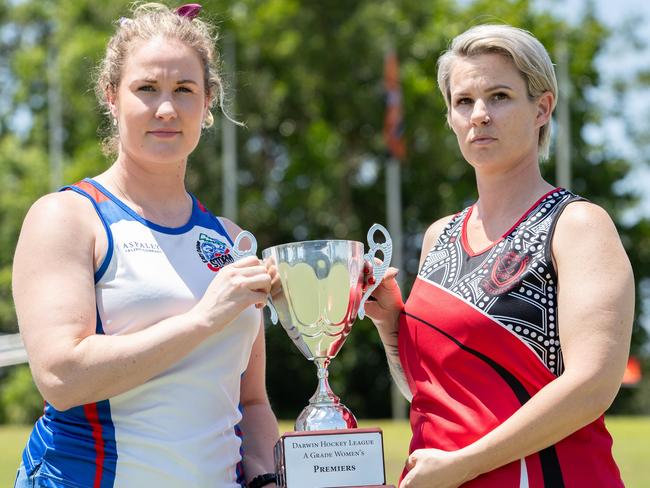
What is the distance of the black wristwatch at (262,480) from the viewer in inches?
112

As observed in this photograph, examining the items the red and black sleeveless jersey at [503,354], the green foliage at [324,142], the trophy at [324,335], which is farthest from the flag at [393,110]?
the red and black sleeveless jersey at [503,354]

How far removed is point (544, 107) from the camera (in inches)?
115

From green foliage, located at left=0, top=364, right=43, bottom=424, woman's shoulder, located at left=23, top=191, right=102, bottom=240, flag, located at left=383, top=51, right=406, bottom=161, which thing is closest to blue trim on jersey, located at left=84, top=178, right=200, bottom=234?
woman's shoulder, located at left=23, top=191, right=102, bottom=240

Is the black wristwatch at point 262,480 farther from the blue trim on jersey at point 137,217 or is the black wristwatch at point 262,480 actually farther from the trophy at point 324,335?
the blue trim on jersey at point 137,217

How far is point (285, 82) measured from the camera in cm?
2870

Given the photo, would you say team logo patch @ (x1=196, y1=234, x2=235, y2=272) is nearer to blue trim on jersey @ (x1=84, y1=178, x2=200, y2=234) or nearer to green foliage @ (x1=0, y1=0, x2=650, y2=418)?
blue trim on jersey @ (x1=84, y1=178, x2=200, y2=234)

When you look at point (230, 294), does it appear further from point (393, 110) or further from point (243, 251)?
point (393, 110)

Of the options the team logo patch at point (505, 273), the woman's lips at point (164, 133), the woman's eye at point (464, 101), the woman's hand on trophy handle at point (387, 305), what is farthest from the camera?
the woman's hand on trophy handle at point (387, 305)

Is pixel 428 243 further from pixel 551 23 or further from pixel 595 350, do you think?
pixel 551 23

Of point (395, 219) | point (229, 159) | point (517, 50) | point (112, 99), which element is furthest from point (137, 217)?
point (229, 159)

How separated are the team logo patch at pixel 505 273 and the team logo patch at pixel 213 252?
0.72 metres

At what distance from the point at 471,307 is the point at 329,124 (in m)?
26.7

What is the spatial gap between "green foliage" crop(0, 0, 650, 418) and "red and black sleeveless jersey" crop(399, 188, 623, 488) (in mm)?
23437

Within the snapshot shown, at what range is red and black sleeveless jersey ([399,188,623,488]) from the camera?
2.63 m
